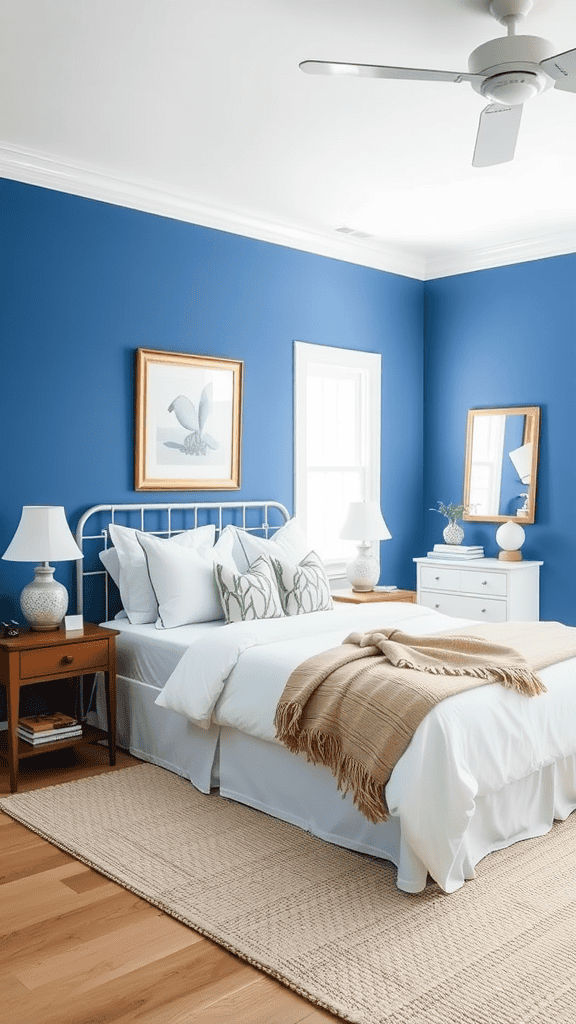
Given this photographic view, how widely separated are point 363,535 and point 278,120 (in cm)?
254

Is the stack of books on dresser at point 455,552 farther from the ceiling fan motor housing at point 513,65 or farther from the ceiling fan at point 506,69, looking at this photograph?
the ceiling fan motor housing at point 513,65

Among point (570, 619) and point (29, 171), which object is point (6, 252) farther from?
point (570, 619)

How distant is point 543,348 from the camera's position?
19.0 ft

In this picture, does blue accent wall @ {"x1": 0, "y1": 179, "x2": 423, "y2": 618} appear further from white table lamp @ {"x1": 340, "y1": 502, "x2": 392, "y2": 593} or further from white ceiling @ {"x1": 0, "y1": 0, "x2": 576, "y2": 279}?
white table lamp @ {"x1": 340, "y1": 502, "x2": 392, "y2": 593}

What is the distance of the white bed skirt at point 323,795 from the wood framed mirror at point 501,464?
2.69 metres

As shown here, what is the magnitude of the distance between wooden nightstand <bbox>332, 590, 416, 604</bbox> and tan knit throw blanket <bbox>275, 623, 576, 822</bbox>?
1.69 m

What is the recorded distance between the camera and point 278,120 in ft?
12.4

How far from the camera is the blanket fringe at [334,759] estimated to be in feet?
9.27

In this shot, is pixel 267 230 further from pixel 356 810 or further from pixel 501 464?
pixel 356 810

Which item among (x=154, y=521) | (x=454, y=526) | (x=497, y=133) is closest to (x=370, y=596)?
(x=454, y=526)

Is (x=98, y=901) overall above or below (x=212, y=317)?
below

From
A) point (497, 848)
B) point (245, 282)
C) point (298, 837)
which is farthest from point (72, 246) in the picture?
point (497, 848)

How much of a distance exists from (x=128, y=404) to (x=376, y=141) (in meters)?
1.83

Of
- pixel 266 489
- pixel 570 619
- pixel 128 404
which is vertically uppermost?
pixel 128 404
